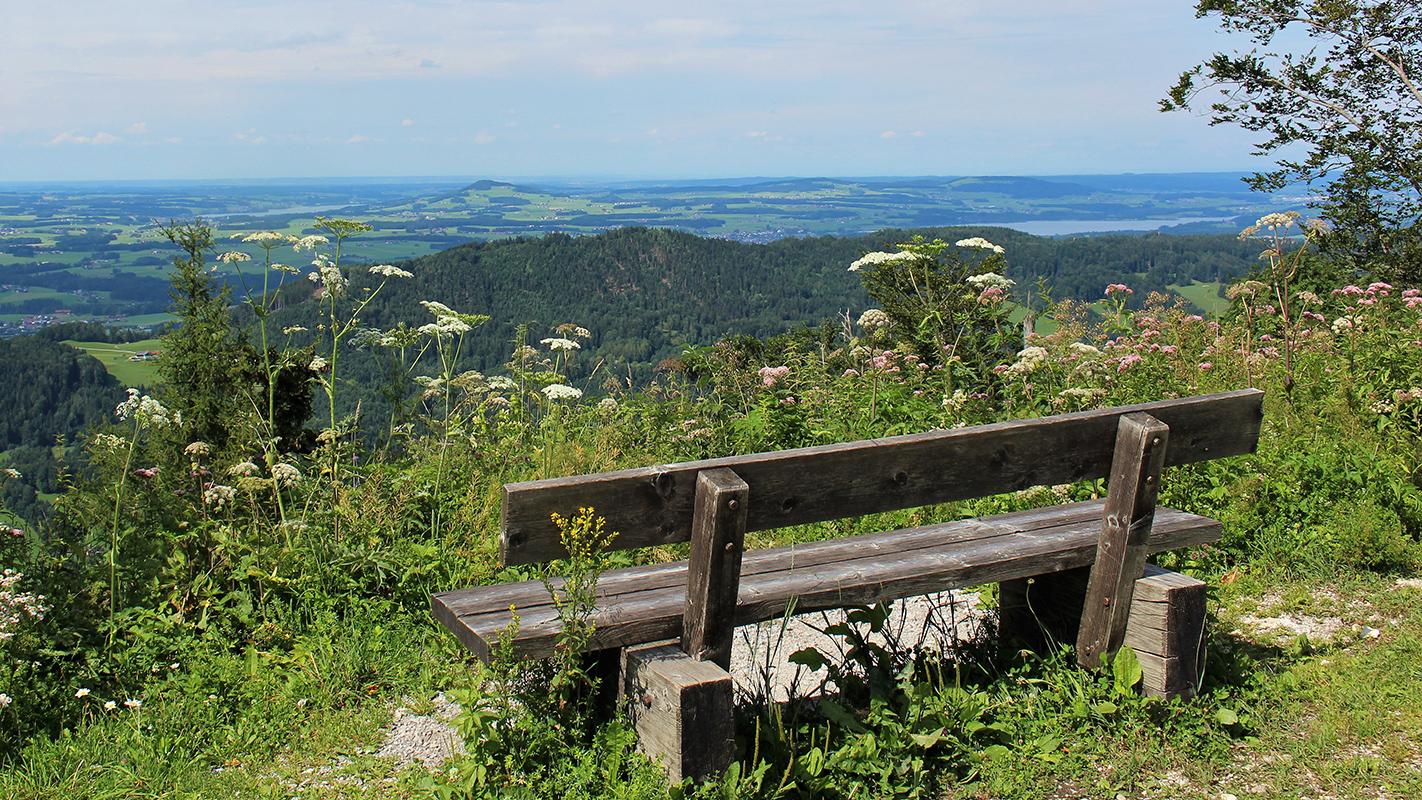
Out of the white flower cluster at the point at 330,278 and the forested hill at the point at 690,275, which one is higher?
the white flower cluster at the point at 330,278

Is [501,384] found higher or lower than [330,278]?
lower

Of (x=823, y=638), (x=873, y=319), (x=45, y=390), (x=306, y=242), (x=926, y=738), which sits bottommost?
(x=45, y=390)

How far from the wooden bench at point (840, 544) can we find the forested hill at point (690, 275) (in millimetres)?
64401

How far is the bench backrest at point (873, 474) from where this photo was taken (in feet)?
9.11

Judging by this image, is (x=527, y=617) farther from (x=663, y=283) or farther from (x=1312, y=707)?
(x=663, y=283)

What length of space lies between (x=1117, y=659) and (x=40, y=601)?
149 inches

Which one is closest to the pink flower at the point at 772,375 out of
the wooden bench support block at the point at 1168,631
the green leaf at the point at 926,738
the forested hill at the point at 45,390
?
the wooden bench support block at the point at 1168,631

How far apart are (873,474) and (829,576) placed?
44 centimetres

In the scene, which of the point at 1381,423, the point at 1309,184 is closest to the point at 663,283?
the point at 1309,184

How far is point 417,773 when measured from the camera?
3.26 m

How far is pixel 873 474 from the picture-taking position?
3.11 metres

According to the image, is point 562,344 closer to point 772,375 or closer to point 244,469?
point 772,375

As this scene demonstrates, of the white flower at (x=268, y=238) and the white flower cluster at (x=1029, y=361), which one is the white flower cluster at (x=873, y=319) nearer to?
the white flower cluster at (x=1029, y=361)

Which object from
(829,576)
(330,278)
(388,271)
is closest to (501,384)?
(388,271)
